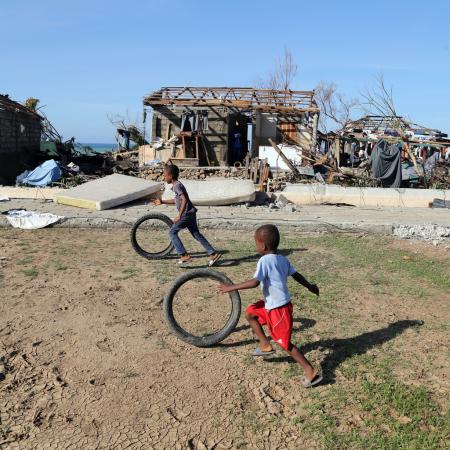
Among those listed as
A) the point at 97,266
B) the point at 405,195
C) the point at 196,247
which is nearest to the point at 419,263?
the point at 196,247

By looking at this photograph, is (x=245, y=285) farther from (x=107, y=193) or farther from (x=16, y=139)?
(x=16, y=139)

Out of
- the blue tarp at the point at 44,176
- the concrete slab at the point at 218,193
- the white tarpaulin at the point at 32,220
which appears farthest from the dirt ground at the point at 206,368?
the blue tarp at the point at 44,176

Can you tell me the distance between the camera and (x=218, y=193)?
13.6 metres

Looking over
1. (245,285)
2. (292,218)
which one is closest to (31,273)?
(245,285)

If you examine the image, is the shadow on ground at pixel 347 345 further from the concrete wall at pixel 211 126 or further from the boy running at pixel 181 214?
the concrete wall at pixel 211 126

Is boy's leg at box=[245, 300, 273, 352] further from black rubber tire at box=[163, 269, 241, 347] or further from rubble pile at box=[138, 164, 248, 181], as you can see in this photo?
rubble pile at box=[138, 164, 248, 181]

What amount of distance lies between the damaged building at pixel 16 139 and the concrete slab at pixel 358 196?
10.4 m

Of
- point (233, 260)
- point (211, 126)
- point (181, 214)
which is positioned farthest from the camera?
point (211, 126)

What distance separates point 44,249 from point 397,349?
5917 millimetres

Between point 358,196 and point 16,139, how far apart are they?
13.7 metres

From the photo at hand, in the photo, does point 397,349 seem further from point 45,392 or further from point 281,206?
point 281,206

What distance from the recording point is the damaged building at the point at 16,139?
62.1ft

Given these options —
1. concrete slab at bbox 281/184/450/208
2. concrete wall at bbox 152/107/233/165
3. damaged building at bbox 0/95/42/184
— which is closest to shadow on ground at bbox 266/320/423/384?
concrete slab at bbox 281/184/450/208

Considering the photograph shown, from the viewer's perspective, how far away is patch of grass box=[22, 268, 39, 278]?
6.76 meters
